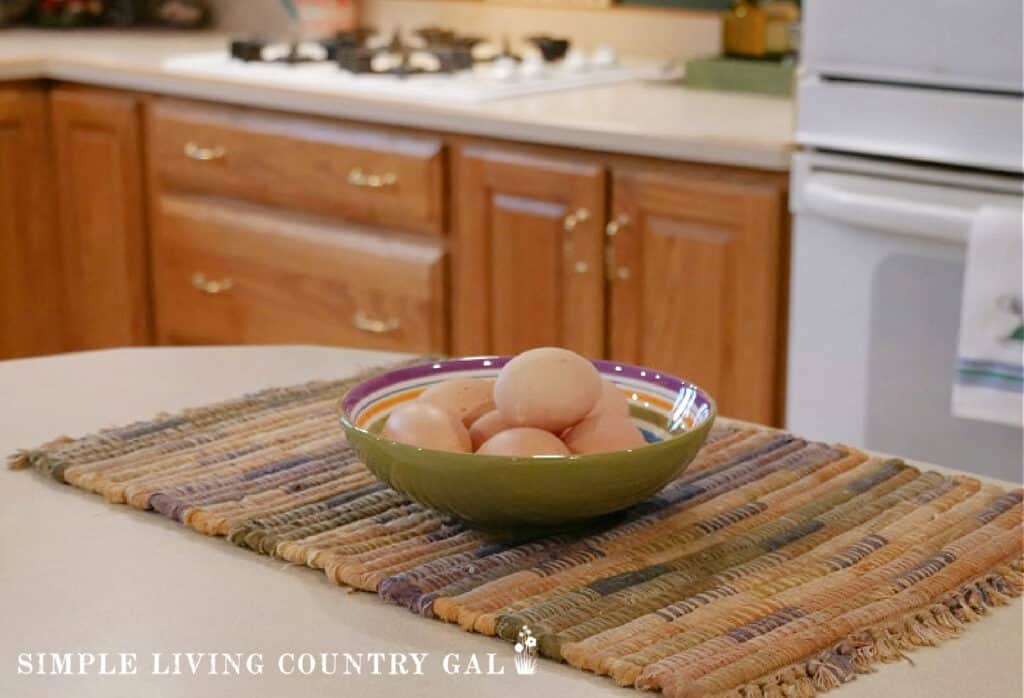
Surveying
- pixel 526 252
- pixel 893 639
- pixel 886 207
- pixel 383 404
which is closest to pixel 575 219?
pixel 526 252

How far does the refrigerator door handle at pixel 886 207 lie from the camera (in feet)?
6.81

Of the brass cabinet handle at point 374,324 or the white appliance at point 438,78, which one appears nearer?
the white appliance at point 438,78

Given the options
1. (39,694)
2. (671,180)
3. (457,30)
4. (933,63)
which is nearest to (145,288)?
(457,30)

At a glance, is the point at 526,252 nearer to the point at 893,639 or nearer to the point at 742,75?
the point at 742,75

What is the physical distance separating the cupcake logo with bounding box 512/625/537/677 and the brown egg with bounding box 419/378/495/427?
0.22 meters

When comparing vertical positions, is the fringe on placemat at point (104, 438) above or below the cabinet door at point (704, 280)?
above

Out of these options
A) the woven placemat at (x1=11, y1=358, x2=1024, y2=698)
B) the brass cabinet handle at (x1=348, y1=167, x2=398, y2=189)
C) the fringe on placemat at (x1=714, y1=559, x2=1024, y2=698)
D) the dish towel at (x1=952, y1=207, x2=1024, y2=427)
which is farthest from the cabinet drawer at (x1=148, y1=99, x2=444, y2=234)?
the fringe on placemat at (x1=714, y1=559, x2=1024, y2=698)

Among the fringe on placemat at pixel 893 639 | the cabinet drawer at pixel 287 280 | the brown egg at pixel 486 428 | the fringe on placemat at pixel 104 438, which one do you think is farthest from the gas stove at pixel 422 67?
the fringe on placemat at pixel 893 639

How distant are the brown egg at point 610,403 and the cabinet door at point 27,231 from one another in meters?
2.56

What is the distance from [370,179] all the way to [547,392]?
5.93 ft

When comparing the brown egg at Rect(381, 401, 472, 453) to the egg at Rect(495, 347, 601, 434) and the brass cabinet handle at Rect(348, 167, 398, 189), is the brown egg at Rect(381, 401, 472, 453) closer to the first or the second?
the egg at Rect(495, 347, 601, 434)

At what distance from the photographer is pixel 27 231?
11.2 feet

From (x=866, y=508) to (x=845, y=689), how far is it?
10.1 inches

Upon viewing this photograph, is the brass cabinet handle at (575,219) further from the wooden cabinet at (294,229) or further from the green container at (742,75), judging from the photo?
the green container at (742,75)
